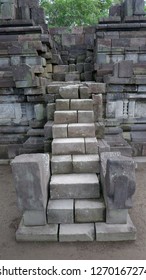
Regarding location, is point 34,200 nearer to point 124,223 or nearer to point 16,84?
point 124,223

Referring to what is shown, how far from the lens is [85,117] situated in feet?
13.8

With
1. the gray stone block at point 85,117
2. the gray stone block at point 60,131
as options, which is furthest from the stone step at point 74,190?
the gray stone block at point 85,117

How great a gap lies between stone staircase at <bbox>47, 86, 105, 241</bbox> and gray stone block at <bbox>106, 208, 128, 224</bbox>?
0.10m

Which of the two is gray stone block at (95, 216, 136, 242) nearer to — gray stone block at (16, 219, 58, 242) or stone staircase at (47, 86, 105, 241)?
stone staircase at (47, 86, 105, 241)

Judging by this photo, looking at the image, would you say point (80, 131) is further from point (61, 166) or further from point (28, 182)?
point (28, 182)

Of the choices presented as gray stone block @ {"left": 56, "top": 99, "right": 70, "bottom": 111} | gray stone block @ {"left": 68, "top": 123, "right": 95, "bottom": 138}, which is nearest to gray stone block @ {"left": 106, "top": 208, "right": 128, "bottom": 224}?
gray stone block @ {"left": 68, "top": 123, "right": 95, "bottom": 138}

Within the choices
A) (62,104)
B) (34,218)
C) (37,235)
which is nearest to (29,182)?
(34,218)

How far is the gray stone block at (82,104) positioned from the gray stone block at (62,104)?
0.36 ft

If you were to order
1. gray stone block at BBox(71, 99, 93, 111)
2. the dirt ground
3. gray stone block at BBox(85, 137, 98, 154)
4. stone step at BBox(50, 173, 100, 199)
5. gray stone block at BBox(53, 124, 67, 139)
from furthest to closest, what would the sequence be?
1. gray stone block at BBox(71, 99, 93, 111)
2. gray stone block at BBox(53, 124, 67, 139)
3. gray stone block at BBox(85, 137, 98, 154)
4. stone step at BBox(50, 173, 100, 199)
5. the dirt ground

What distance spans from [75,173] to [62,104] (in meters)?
1.65

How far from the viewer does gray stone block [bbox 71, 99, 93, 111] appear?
436cm

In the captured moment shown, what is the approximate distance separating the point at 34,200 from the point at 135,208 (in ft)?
5.57

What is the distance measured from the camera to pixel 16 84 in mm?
4805

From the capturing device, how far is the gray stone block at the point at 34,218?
8.95ft
